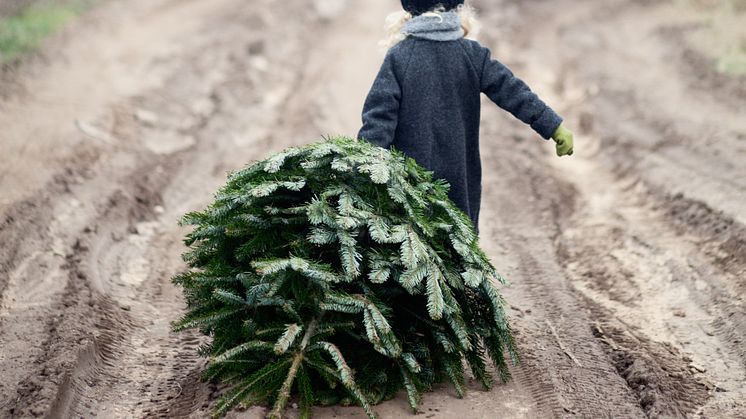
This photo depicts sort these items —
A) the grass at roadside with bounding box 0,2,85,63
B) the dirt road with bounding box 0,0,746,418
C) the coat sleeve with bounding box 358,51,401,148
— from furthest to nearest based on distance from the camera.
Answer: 1. the grass at roadside with bounding box 0,2,85,63
2. the coat sleeve with bounding box 358,51,401,148
3. the dirt road with bounding box 0,0,746,418

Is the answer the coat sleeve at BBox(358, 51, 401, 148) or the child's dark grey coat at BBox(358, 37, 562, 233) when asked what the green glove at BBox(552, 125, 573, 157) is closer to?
the child's dark grey coat at BBox(358, 37, 562, 233)

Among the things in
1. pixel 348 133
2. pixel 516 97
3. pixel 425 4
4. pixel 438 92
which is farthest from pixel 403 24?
pixel 348 133

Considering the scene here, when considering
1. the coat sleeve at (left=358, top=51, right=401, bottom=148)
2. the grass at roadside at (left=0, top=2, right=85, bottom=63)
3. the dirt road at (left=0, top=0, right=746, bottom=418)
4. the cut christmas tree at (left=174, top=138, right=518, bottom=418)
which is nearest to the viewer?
the cut christmas tree at (left=174, top=138, right=518, bottom=418)

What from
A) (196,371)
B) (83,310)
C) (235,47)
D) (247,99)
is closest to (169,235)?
(83,310)

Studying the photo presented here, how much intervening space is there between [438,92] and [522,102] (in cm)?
43

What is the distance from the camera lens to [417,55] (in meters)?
4.22

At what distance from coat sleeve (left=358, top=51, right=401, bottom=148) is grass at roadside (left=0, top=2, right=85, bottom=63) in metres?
6.89

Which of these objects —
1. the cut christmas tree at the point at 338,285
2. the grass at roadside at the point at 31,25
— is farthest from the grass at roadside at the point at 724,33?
the grass at roadside at the point at 31,25

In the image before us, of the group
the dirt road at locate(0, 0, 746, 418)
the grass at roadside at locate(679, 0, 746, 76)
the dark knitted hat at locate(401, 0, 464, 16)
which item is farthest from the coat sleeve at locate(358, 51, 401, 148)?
the grass at roadside at locate(679, 0, 746, 76)

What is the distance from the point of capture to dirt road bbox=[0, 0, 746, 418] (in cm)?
391

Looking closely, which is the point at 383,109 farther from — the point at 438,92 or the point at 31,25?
the point at 31,25

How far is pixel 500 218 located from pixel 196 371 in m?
3.22

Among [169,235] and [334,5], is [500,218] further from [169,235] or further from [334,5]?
[334,5]

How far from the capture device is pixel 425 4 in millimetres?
4211
